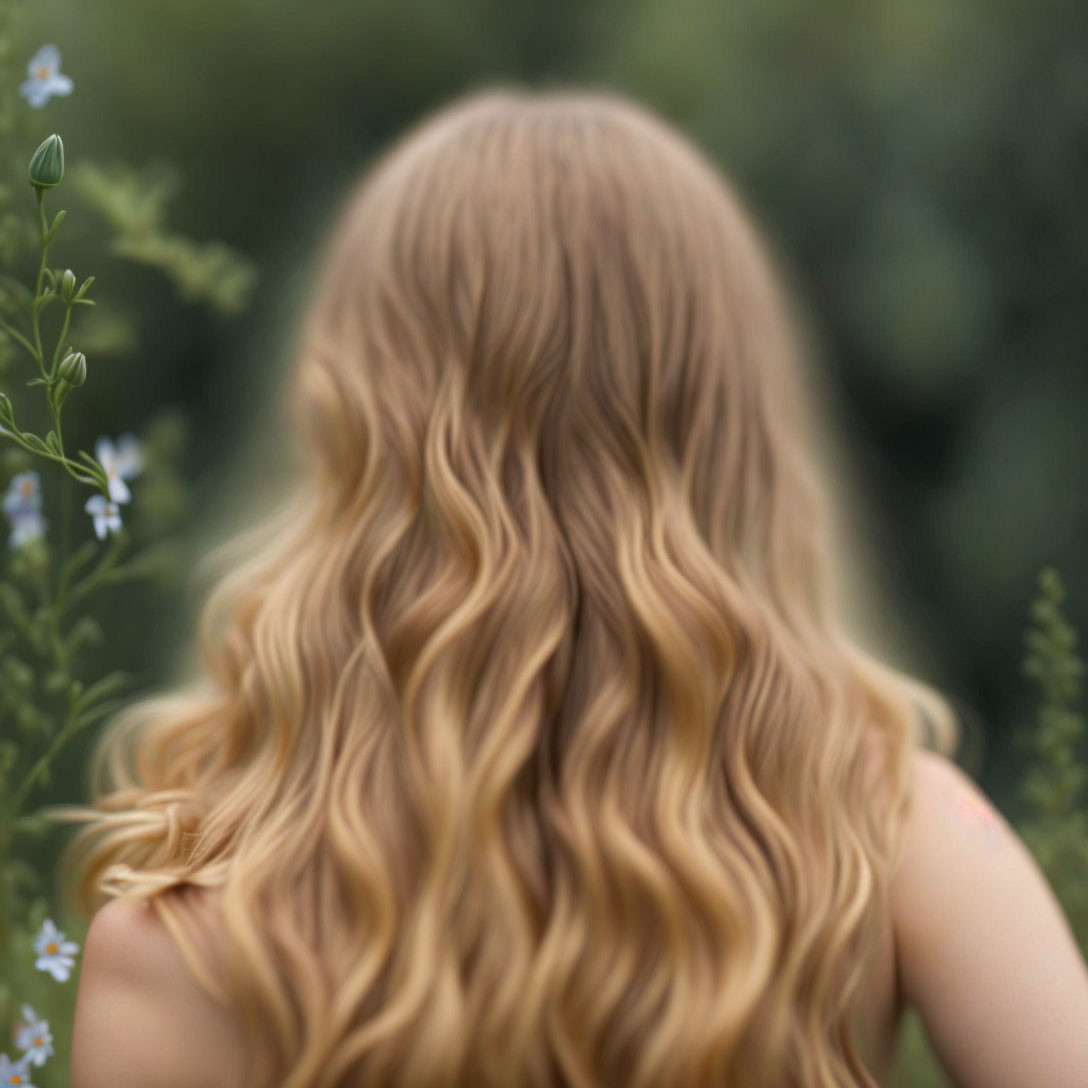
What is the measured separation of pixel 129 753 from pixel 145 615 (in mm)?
950

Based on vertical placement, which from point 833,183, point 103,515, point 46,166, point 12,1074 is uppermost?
point 833,183

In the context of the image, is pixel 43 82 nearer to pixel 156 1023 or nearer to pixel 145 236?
pixel 145 236

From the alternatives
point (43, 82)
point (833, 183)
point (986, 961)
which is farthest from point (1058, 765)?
point (833, 183)

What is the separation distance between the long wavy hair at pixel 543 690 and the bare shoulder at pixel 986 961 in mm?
39

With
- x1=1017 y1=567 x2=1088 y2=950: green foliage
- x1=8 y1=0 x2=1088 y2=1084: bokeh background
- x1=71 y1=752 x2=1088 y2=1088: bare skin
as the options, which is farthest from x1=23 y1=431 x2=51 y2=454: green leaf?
x1=8 y1=0 x2=1088 y2=1084: bokeh background

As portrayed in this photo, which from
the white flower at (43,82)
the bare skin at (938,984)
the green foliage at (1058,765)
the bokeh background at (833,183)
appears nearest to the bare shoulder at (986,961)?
the bare skin at (938,984)

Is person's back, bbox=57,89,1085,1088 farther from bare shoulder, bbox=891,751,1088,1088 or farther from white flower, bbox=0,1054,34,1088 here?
white flower, bbox=0,1054,34,1088

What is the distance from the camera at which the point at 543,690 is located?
1.06 metres

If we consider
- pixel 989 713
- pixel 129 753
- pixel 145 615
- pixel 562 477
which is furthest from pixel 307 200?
pixel 562 477

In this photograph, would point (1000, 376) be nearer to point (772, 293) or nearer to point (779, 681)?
point (772, 293)

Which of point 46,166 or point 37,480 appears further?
point 37,480

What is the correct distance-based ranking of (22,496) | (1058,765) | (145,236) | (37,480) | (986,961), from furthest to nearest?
1. (1058,765)
2. (145,236)
3. (37,480)
4. (22,496)
5. (986,961)

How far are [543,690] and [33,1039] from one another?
0.54m

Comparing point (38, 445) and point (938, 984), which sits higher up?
point (38, 445)
